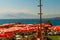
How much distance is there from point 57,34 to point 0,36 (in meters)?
12.2

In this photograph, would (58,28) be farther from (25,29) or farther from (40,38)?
(40,38)

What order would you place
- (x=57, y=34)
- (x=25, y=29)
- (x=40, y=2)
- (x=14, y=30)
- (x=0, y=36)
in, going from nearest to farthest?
(x=40, y=2)
(x=0, y=36)
(x=14, y=30)
(x=25, y=29)
(x=57, y=34)

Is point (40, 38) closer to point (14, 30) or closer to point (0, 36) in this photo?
point (0, 36)

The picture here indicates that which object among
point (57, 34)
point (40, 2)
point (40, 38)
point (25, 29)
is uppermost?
point (40, 2)

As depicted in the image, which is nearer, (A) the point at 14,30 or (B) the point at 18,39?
(A) the point at 14,30

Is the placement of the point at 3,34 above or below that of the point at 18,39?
above

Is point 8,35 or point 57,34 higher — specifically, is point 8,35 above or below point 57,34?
above

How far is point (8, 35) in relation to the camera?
1516 cm

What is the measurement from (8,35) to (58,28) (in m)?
6.02

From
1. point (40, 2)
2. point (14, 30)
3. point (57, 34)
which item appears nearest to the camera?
point (40, 2)

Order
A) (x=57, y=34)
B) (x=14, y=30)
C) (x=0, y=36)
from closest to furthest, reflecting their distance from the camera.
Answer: (x=0, y=36)
(x=14, y=30)
(x=57, y=34)

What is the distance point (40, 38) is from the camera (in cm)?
590

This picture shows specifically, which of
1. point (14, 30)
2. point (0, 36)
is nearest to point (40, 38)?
point (0, 36)

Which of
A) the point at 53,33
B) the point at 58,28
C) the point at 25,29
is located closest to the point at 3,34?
the point at 25,29
